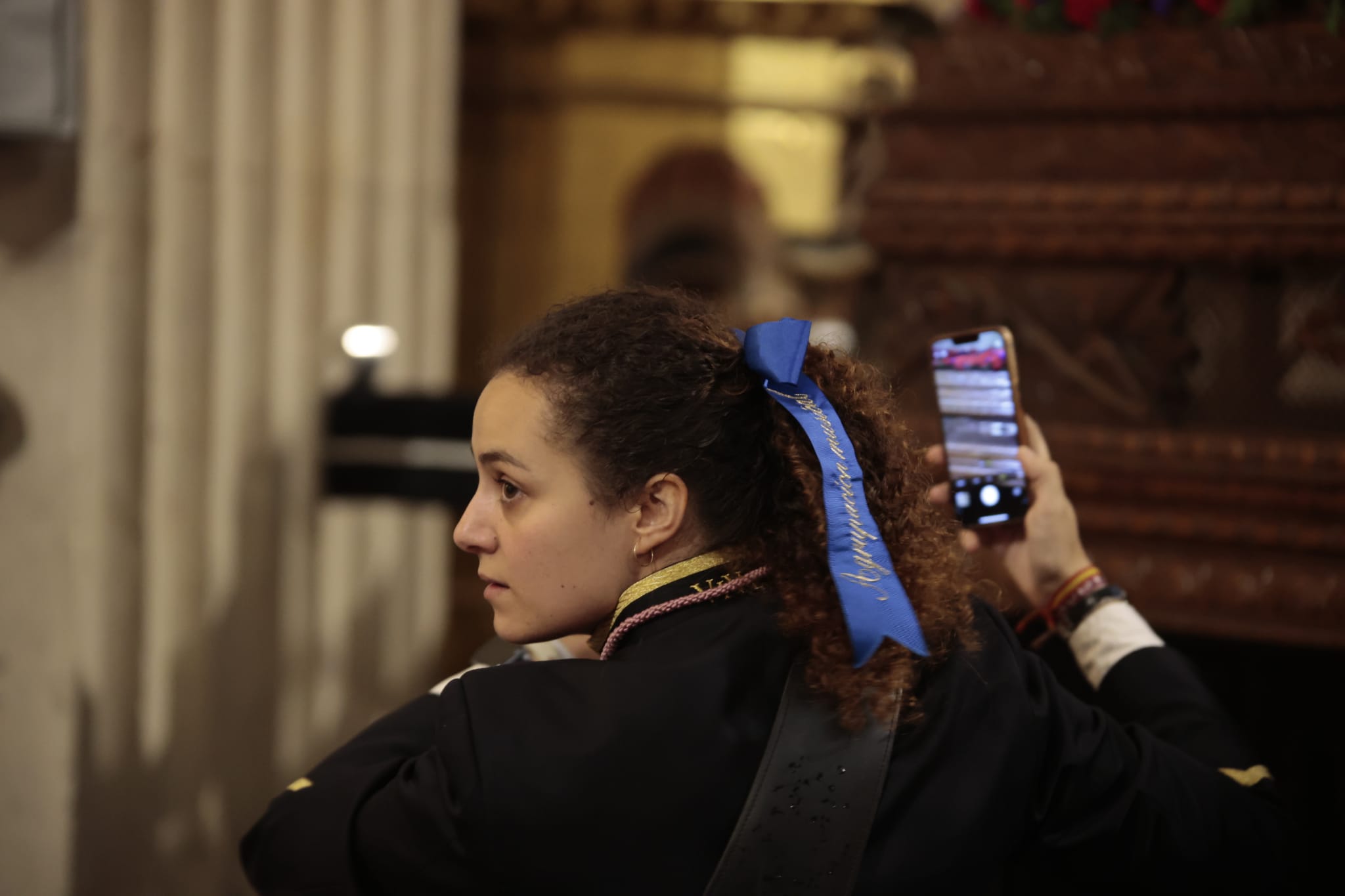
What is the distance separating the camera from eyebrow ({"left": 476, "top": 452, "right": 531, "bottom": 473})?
1.02 m

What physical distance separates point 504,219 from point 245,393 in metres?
4.40

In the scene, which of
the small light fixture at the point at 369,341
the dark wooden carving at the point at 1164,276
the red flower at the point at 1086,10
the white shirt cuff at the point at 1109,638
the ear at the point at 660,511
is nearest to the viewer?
the ear at the point at 660,511

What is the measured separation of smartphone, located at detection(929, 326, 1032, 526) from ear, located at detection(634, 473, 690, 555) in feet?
1.50

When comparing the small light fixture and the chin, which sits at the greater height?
the small light fixture

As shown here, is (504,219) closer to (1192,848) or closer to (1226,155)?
(1226,155)

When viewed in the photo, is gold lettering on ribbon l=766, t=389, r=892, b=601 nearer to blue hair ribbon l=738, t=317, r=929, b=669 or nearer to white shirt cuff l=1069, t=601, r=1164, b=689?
blue hair ribbon l=738, t=317, r=929, b=669

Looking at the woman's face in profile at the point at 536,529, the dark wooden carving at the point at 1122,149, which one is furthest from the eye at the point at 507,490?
the dark wooden carving at the point at 1122,149

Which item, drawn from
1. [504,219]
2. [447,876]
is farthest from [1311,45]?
[504,219]

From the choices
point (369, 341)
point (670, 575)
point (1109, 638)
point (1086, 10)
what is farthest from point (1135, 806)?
point (369, 341)

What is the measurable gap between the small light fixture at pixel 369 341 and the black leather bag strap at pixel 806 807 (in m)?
1.72

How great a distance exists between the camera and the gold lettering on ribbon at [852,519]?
0.95 m

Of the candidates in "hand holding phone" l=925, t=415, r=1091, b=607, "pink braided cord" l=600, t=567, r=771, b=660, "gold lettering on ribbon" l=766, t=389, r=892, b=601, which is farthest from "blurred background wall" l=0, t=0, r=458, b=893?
"hand holding phone" l=925, t=415, r=1091, b=607

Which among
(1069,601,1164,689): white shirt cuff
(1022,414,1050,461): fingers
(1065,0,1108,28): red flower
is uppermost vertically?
(1065,0,1108,28): red flower

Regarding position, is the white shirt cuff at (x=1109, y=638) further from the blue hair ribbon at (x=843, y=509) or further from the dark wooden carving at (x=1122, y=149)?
the dark wooden carving at (x=1122, y=149)
